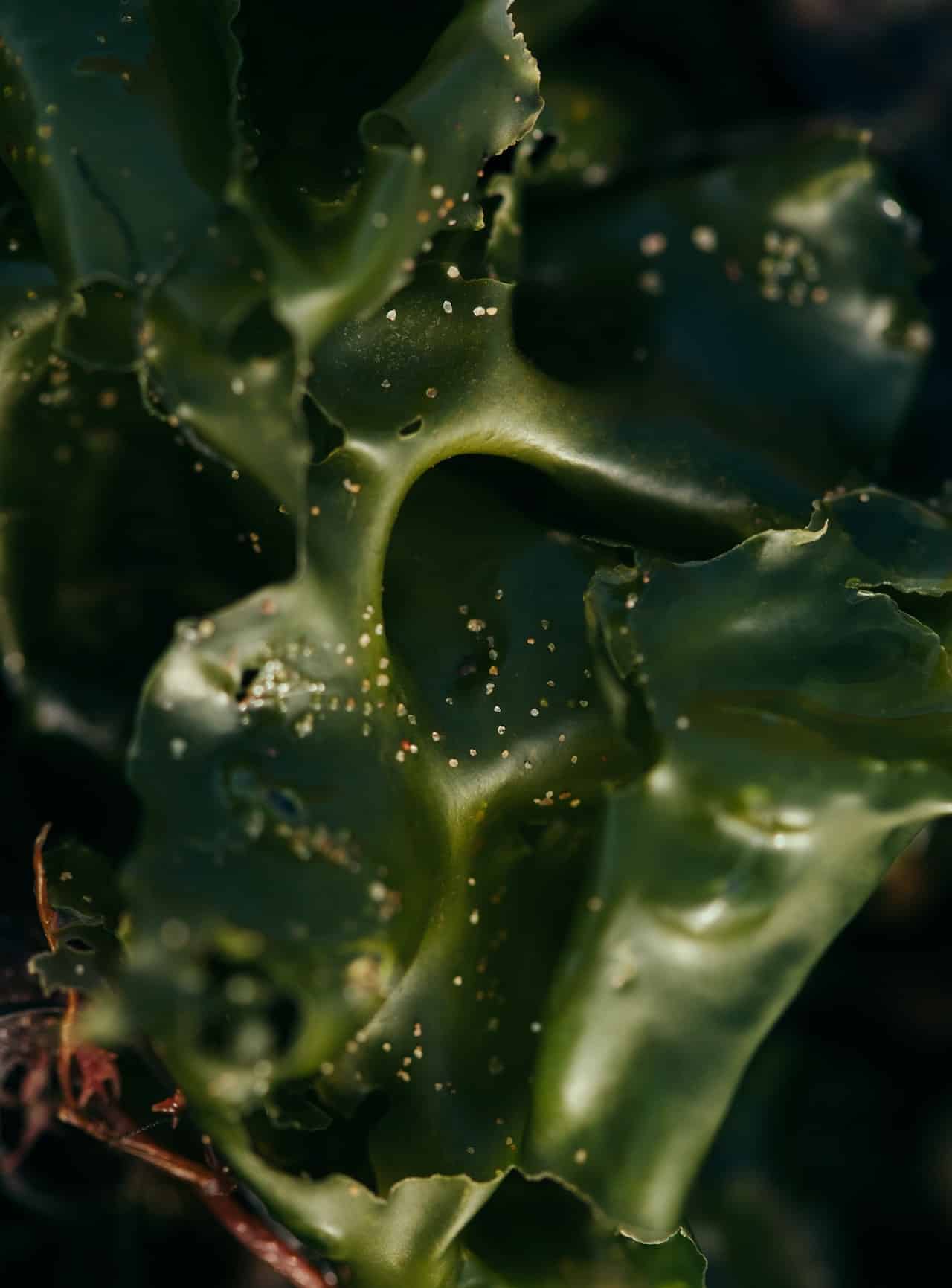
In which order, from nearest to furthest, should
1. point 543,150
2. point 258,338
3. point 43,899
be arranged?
point 258,338, point 43,899, point 543,150

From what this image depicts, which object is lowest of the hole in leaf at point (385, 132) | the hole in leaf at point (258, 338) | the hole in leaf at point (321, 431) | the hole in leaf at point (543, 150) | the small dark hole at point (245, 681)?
the small dark hole at point (245, 681)

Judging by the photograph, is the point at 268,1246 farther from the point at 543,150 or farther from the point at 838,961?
the point at 543,150

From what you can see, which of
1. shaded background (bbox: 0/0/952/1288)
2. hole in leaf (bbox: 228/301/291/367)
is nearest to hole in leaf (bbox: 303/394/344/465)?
hole in leaf (bbox: 228/301/291/367)

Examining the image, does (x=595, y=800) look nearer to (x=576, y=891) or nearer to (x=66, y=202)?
(x=576, y=891)

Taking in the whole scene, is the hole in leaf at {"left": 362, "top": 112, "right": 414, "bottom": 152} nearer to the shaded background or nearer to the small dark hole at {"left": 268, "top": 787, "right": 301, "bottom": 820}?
the small dark hole at {"left": 268, "top": 787, "right": 301, "bottom": 820}

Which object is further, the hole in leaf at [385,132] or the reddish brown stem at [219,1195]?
the reddish brown stem at [219,1195]

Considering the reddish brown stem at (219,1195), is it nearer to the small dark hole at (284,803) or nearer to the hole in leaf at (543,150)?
the small dark hole at (284,803)

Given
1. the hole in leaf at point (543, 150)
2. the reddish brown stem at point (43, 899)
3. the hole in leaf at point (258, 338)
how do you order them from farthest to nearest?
the hole in leaf at point (543, 150), the reddish brown stem at point (43, 899), the hole in leaf at point (258, 338)

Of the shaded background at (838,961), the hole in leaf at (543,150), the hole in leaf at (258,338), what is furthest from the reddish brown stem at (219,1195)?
the hole in leaf at (543,150)

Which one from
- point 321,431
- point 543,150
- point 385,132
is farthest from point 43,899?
point 543,150
